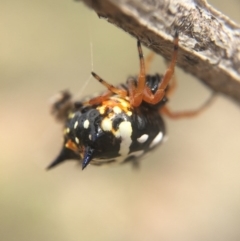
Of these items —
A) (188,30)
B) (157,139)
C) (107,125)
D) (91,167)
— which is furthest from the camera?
(91,167)

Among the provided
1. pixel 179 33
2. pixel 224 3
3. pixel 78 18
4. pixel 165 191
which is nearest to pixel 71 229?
pixel 165 191

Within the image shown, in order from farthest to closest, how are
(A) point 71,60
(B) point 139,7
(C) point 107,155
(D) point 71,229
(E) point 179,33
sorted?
(A) point 71,60
(D) point 71,229
(C) point 107,155
(E) point 179,33
(B) point 139,7

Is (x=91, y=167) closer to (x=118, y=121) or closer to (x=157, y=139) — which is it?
(x=157, y=139)

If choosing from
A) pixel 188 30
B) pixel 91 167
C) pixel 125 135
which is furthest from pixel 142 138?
pixel 91 167

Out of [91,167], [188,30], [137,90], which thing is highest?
[188,30]

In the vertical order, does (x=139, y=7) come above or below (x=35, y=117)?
above

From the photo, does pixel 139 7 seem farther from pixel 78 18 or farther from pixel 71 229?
pixel 78 18

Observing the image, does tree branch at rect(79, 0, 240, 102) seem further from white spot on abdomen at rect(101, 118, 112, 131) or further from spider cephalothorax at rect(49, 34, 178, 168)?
white spot on abdomen at rect(101, 118, 112, 131)
